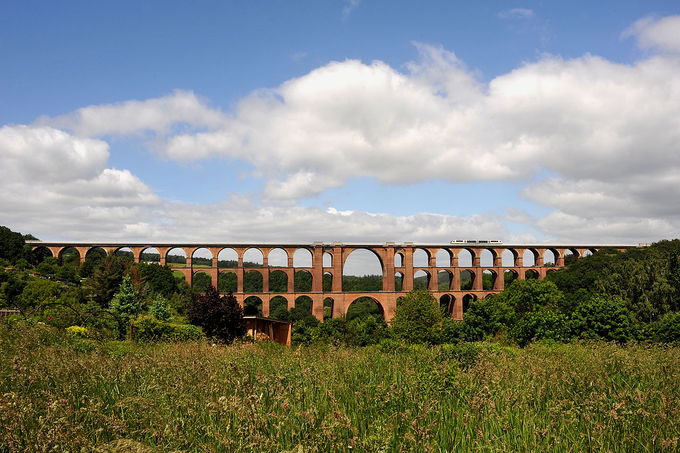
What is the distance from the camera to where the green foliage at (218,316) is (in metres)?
21.1

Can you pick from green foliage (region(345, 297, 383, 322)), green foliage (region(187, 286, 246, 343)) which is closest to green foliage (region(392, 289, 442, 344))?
green foliage (region(187, 286, 246, 343))

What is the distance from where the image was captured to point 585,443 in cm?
296

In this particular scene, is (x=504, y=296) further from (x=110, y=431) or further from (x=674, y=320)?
→ (x=110, y=431)

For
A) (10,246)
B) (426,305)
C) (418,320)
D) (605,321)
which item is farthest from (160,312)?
(10,246)

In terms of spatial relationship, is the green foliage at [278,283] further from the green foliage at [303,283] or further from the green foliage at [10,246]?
the green foliage at [10,246]

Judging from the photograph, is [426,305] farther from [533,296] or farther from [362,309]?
[362,309]

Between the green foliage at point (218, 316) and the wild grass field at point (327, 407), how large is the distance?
629 inches

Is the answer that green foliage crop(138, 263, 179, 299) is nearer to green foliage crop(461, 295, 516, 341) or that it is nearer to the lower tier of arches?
the lower tier of arches

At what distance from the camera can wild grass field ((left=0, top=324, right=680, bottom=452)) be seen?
8.14 feet

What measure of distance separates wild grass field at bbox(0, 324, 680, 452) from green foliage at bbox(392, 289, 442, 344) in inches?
1014

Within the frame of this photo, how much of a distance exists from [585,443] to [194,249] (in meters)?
58.8

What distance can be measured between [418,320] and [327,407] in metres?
29.4

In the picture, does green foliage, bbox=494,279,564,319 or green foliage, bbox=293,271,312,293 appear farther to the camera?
green foliage, bbox=293,271,312,293

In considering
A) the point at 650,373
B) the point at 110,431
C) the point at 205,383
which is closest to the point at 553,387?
the point at 650,373
